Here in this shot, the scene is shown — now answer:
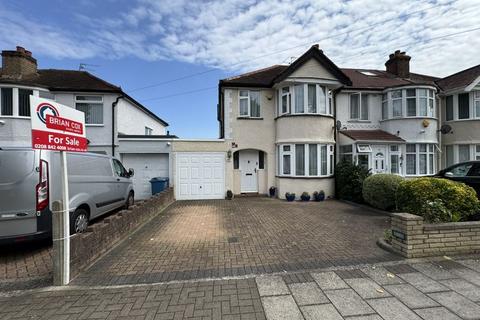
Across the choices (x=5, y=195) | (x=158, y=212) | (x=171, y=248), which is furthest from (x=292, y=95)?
(x=5, y=195)

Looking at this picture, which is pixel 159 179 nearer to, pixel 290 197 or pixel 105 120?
pixel 105 120

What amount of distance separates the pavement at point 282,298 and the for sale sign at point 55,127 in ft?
6.85

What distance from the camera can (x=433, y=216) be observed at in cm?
487

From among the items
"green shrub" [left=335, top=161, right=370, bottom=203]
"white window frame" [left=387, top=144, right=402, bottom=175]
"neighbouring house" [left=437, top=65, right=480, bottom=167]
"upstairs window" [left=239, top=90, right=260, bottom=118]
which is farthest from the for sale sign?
"neighbouring house" [left=437, top=65, right=480, bottom=167]

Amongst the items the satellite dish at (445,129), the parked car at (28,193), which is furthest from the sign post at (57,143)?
the satellite dish at (445,129)

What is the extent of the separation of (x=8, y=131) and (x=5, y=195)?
30.1 ft

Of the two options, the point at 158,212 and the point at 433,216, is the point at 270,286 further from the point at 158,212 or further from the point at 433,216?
the point at 158,212

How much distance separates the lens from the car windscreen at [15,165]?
4.64 metres

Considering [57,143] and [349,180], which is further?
[349,180]

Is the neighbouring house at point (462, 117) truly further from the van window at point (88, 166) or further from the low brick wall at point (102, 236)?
the van window at point (88, 166)

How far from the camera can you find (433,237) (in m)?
4.56

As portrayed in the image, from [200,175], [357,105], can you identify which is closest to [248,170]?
[200,175]

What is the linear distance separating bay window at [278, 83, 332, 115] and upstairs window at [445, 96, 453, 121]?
7.63m

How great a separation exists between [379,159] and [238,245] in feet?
33.5
